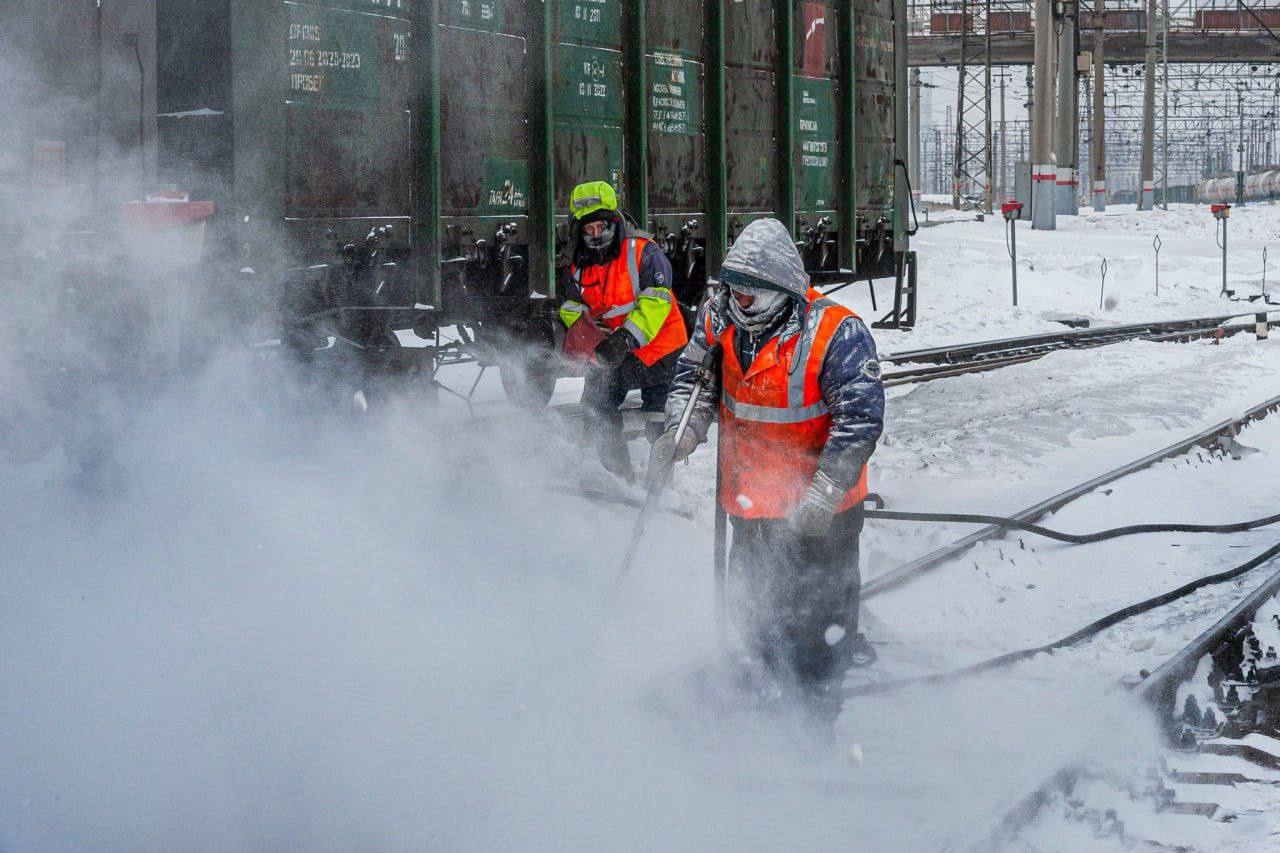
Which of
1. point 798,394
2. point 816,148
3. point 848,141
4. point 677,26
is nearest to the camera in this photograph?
point 798,394

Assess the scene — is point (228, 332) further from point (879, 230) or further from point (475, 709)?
point (879, 230)

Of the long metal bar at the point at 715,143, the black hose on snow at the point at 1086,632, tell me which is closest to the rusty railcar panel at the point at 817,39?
the long metal bar at the point at 715,143

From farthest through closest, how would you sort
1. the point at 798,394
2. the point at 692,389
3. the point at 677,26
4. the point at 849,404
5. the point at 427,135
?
the point at 677,26 < the point at 427,135 < the point at 692,389 < the point at 798,394 < the point at 849,404

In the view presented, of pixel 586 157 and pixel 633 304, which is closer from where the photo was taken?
pixel 633 304

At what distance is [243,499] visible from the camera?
20.6ft

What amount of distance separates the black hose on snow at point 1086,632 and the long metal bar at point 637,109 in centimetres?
497

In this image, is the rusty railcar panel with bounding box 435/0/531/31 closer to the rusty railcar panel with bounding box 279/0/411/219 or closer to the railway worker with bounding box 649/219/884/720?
the rusty railcar panel with bounding box 279/0/411/219

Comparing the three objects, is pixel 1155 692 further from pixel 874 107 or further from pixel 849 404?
pixel 874 107

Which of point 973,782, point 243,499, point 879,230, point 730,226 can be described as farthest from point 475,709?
point 879,230

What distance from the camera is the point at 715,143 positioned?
1074cm

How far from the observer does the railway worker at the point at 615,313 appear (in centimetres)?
746

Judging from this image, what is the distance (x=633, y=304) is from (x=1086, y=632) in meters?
3.13

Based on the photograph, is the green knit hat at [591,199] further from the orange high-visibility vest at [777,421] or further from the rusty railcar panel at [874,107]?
the rusty railcar panel at [874,107]

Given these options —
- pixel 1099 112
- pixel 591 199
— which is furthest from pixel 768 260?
pixel 1099 112
